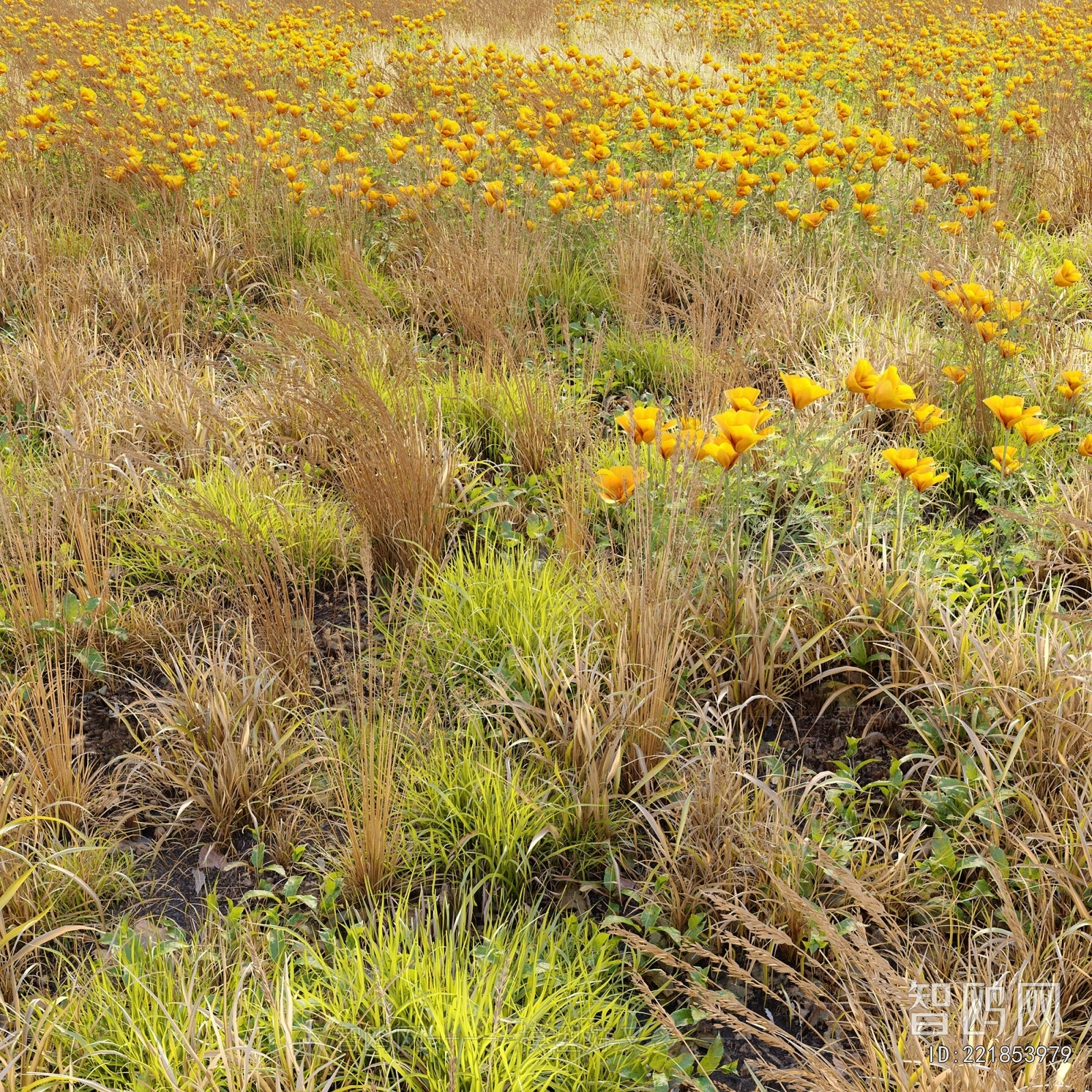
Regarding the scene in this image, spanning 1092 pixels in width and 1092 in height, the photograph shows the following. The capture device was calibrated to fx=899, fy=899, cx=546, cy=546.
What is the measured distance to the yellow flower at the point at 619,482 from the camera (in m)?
2.14

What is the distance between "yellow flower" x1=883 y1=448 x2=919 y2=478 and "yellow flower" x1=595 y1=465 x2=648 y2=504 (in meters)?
0.61

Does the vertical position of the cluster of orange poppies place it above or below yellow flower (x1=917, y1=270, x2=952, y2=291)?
below

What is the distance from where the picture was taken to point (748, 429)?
6.53 feet

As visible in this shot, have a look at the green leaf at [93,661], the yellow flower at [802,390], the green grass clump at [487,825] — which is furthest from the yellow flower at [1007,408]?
the green leaf at [93,661]

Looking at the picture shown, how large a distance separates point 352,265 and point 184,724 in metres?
2.60

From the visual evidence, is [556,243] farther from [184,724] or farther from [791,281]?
[184,724]

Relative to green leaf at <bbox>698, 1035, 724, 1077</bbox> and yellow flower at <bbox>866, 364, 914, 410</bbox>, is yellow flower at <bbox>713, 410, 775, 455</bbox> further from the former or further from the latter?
green leaf at <bbox>698, 1035, 724, 1077</bbox>

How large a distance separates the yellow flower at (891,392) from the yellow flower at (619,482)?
644mm

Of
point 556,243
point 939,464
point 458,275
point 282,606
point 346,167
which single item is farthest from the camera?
point 346,167

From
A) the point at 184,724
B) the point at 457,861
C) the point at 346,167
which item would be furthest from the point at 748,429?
the point at 346,167

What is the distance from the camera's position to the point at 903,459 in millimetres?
2211

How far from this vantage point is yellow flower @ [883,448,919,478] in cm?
220

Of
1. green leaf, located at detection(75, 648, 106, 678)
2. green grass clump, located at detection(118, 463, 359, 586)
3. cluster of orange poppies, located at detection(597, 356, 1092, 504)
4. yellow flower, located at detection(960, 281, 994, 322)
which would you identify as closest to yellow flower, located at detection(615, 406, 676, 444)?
cluster of orange poppies, located at detection(597, 356, 1092, 504)

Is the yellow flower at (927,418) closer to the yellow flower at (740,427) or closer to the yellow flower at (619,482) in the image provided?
the yellow flower at (740,427)
